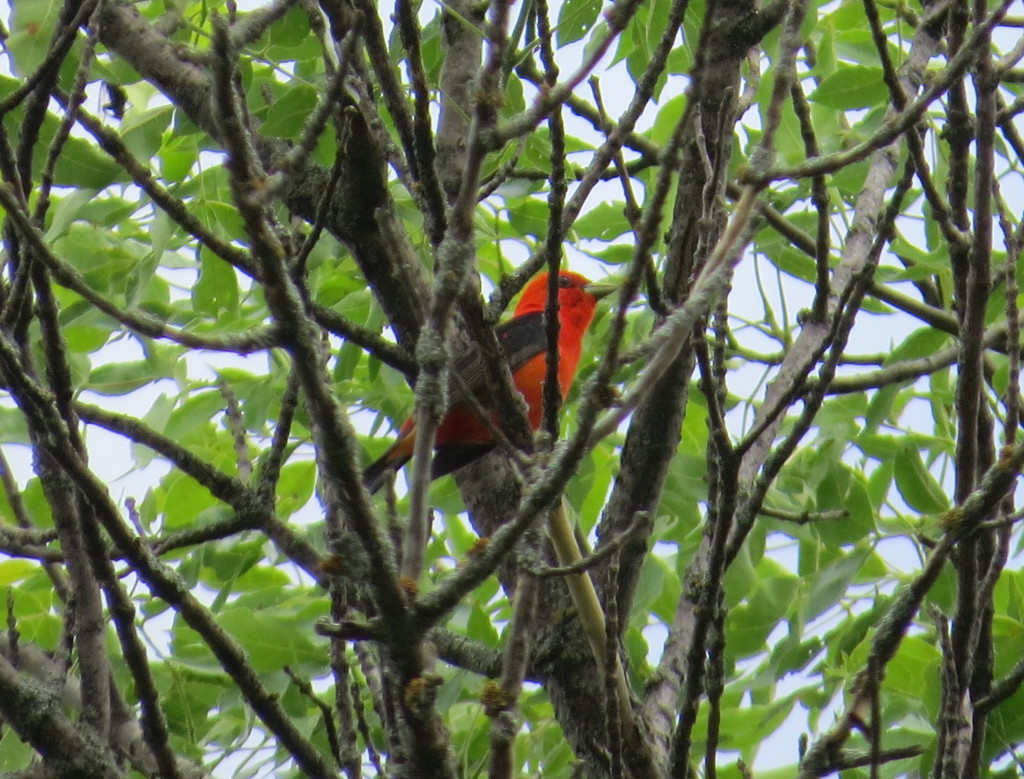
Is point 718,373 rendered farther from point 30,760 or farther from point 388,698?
point 30,760

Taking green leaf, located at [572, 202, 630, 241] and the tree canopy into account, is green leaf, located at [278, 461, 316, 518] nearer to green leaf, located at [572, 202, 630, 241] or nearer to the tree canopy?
the tree canopy

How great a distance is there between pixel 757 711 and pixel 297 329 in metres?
2.31

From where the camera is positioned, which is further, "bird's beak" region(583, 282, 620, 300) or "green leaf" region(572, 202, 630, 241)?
"bird's beak" region(583, 282, 620, 300)

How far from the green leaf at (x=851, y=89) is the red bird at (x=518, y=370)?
88 centimetres

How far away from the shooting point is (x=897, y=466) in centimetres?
274

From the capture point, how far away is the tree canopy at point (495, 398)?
1.53m

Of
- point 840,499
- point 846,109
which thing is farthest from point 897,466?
point 846,109

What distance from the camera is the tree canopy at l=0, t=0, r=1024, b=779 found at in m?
1.53

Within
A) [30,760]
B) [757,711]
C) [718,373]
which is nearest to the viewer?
[718,373]

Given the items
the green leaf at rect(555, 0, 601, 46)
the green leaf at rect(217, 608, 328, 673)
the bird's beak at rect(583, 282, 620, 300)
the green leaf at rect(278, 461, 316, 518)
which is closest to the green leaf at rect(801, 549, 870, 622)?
the green leaf at rect(217, 608, 328, 673)

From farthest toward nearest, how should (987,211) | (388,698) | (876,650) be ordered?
(987,211) → (388,698) → (876,650)

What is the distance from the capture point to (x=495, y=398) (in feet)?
6.62

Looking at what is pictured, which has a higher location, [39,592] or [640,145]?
[640,145]

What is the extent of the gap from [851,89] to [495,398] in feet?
5.45
